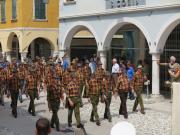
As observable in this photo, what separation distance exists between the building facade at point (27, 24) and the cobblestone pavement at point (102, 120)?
1210 centimetres

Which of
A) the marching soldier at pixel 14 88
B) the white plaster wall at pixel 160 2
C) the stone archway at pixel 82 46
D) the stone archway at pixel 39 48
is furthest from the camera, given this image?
the stone archway at pixel 39 48

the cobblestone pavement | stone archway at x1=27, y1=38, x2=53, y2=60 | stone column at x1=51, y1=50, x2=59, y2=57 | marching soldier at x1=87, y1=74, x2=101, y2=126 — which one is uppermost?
stone archway at x1=27, y1=38, x2=53, y2=60

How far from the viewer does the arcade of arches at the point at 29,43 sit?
30.8m

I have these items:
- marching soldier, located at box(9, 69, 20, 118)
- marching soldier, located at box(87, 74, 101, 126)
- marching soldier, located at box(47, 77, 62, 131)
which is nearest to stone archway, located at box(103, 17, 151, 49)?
marching soldier, located at box(87, 74, 101, 126)

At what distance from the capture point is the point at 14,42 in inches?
1383

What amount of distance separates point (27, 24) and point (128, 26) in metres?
8.43

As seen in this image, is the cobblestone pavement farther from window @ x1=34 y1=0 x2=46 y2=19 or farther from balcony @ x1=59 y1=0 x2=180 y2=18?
window @ x1=34 y1=0 x2=46 y2=19

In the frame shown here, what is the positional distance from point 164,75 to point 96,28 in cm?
401

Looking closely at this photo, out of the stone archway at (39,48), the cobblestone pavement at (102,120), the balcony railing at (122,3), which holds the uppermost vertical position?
the balcony railing at (122,3)

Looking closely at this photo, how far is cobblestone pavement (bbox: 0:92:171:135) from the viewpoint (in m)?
13.8

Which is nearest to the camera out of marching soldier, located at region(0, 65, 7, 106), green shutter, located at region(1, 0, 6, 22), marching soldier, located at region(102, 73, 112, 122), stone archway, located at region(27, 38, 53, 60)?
marching soldier, located at region(102, 73, 112, 122)

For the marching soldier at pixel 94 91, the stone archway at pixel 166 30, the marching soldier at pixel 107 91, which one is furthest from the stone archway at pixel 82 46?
the marching soldier at pixel 94 91

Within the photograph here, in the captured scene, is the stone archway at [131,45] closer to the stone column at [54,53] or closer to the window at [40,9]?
the stone column at [54,53]

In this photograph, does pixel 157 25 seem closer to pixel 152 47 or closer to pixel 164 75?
pixel 152 47
